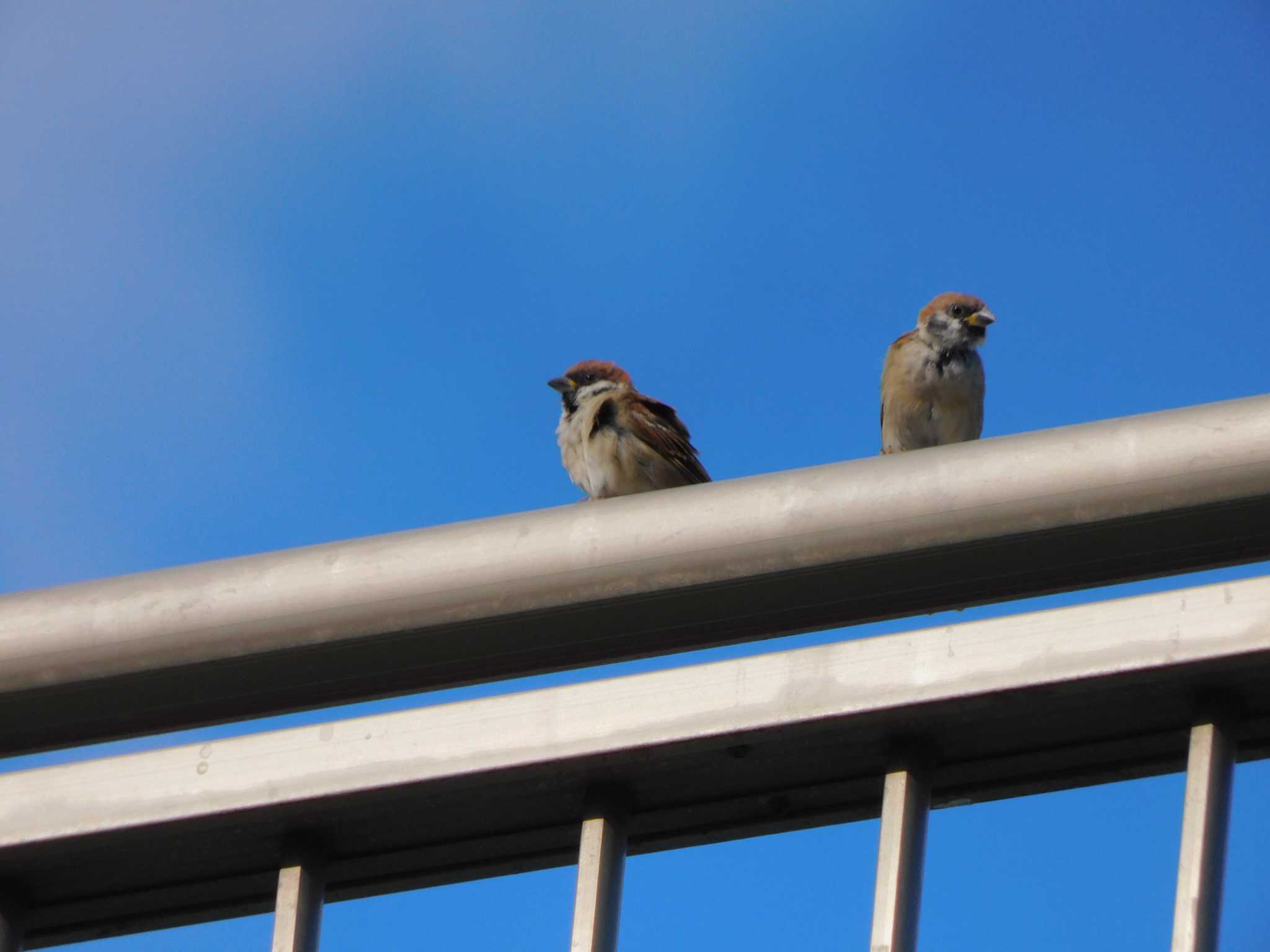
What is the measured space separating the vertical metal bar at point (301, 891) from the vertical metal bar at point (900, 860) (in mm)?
570

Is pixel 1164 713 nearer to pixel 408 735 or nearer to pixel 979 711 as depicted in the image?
pixel 979 711

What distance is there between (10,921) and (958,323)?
20.0 feet

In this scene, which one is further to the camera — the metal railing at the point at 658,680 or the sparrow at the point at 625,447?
the sparrow at the point at 625,447

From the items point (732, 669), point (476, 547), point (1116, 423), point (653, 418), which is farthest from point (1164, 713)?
point (653, 418)

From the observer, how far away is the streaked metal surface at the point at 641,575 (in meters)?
1.52

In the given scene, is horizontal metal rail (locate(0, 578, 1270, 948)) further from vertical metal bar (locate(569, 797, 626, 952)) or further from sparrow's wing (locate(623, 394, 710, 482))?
sparrow's wing (locate(623, 394, 710, 482))

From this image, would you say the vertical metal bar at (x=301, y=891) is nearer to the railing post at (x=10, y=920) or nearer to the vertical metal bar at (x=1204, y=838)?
the railing post at (x=10, y=920)

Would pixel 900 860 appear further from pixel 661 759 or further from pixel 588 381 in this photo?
pixel 588 381

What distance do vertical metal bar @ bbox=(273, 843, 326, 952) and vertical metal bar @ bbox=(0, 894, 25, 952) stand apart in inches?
12.6

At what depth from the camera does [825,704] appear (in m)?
1.50

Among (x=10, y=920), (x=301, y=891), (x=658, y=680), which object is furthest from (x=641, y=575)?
(x=10, y=920)

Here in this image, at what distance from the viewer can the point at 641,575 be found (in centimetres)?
160

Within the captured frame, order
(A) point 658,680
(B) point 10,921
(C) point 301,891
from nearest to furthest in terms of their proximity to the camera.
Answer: (A) point 658,680 < (C) point 301,891 < (B) point 10,921

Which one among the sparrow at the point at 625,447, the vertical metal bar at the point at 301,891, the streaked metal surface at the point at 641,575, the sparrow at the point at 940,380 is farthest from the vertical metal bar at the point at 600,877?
the sparrow at the point at 940,380
